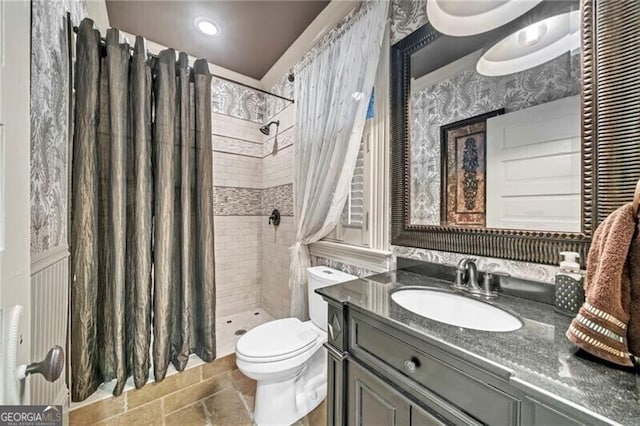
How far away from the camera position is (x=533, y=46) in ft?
3.06

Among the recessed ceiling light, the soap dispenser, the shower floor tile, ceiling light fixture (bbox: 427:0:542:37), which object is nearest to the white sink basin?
the soap dispenser

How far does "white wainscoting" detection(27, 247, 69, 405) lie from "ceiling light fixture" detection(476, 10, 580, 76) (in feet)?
6.35

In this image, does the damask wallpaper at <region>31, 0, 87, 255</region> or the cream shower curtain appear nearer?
the damask wallpaper at <region>31, 0, 87, 255</region>

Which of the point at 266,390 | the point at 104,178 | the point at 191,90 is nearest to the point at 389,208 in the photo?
the point at 266,390

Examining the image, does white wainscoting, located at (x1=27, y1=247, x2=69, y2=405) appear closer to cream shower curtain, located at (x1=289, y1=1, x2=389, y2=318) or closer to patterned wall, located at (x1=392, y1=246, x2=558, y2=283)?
cream shower curtain, located at (x1=289, y1=1, x2=389, y2=318)

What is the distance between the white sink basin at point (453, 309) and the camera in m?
0.86

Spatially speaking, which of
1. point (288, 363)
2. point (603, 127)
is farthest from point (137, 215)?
point (603, 127)

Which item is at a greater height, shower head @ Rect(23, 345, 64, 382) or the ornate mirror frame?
the ornate mirror frame

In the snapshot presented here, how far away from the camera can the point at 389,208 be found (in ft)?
4.52

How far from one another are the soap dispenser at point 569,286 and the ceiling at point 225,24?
194 cm

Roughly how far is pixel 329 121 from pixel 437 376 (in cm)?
140

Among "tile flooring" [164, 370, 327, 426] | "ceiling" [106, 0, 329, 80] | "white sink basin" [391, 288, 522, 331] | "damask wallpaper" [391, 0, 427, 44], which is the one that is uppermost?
"ceiling" [106, 0, 329, 80]

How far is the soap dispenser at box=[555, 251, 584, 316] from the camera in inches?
29.3

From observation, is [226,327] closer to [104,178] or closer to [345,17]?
[104,178]
